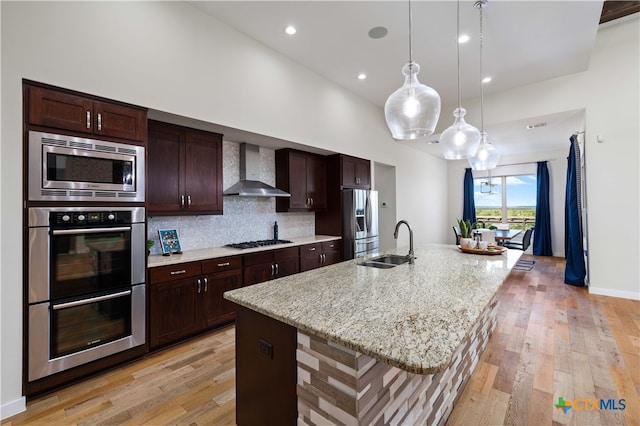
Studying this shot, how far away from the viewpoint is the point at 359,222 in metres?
4.93

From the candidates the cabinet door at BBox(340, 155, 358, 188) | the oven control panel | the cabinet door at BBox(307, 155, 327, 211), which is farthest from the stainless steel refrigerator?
the oven control panel

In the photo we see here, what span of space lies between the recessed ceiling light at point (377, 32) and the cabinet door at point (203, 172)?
2156 mm

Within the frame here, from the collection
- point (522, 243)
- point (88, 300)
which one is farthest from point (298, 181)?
point (522, 243)

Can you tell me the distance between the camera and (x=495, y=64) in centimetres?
392

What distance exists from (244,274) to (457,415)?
2373 millimetres

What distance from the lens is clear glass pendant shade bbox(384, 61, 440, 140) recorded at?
2055 mm

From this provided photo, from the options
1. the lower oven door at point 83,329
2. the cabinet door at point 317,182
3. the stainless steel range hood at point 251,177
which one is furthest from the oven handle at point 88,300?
the cabinet door at point 317,182

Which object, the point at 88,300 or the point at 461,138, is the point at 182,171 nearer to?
the point at 88,300

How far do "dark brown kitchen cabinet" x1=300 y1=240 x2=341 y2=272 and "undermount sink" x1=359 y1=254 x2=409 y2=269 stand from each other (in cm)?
162

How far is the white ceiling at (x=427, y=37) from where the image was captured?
2.83m

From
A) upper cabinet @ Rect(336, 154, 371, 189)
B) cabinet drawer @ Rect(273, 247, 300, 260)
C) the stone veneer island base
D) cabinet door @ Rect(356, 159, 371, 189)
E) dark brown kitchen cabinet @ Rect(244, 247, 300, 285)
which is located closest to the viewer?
the stone veneer island base

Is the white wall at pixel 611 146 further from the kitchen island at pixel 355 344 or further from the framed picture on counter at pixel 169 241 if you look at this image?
the framed picture on counter at pixel 169 241

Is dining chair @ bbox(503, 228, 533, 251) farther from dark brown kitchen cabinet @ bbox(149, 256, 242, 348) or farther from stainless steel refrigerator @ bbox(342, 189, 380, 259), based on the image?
dark brown kitchen cabinet @ bbox(149, 256, 242, 348)

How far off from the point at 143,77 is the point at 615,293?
21.4 ft
